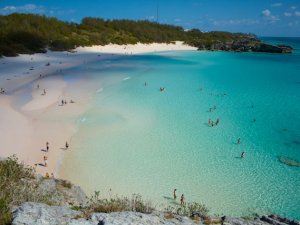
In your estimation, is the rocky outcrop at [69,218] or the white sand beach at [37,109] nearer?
the rocky outcrop at [69,218]

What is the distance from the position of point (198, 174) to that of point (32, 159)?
28.9 ft

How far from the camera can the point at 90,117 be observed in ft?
82.0

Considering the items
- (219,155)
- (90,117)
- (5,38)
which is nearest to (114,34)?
(5,38)

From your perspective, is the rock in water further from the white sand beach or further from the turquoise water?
the white sand beach

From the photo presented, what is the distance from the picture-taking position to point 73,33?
82875 mm

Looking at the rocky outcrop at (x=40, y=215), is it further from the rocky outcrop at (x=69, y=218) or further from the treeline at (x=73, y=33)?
the treeline at (x=73, y=33)

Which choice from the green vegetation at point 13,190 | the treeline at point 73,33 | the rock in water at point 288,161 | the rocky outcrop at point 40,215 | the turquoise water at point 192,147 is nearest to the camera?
the rocky outcrop at point 40,215

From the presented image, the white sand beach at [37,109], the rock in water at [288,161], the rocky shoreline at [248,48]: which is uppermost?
the rocky shoreline at [248,48]

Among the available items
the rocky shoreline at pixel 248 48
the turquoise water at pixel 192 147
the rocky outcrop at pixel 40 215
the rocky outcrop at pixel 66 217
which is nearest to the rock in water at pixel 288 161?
the turquoise water at pixel 192 147

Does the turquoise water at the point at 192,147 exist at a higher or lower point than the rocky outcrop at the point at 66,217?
lower

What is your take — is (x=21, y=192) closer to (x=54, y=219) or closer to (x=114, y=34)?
(x=54, y=219)

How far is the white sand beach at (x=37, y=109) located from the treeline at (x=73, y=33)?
26.5 ft

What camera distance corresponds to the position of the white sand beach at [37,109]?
18.3 m

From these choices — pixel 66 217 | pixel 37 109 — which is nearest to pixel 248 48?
pixel 37 109
